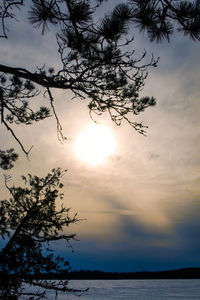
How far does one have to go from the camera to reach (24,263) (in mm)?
3840

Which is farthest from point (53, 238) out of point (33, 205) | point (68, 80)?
point (68, 80)

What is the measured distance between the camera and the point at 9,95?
18.2ft

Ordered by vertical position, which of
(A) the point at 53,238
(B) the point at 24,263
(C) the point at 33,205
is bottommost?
(B) the point at 24,263

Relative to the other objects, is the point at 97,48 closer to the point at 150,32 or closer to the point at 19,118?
the point at 150,32

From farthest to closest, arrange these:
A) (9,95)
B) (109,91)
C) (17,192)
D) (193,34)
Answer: (9,95)
(109,91)
(17,192)
(193,34)

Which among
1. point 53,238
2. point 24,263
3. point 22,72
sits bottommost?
point 24,263

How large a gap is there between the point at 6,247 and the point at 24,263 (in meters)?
0.32

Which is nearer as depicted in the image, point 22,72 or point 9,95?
point 22,72

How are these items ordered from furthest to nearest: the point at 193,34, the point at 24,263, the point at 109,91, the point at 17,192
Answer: the point at 109,91 → the point at 17,192 → the point at 193,34 → the point at 24,263

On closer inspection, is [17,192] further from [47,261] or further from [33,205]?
[47,261]

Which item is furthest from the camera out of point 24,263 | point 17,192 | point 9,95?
point 9,95

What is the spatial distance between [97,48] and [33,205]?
2.60m

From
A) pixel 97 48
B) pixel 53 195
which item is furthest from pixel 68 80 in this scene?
pixel 53 195

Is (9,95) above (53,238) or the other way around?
above
